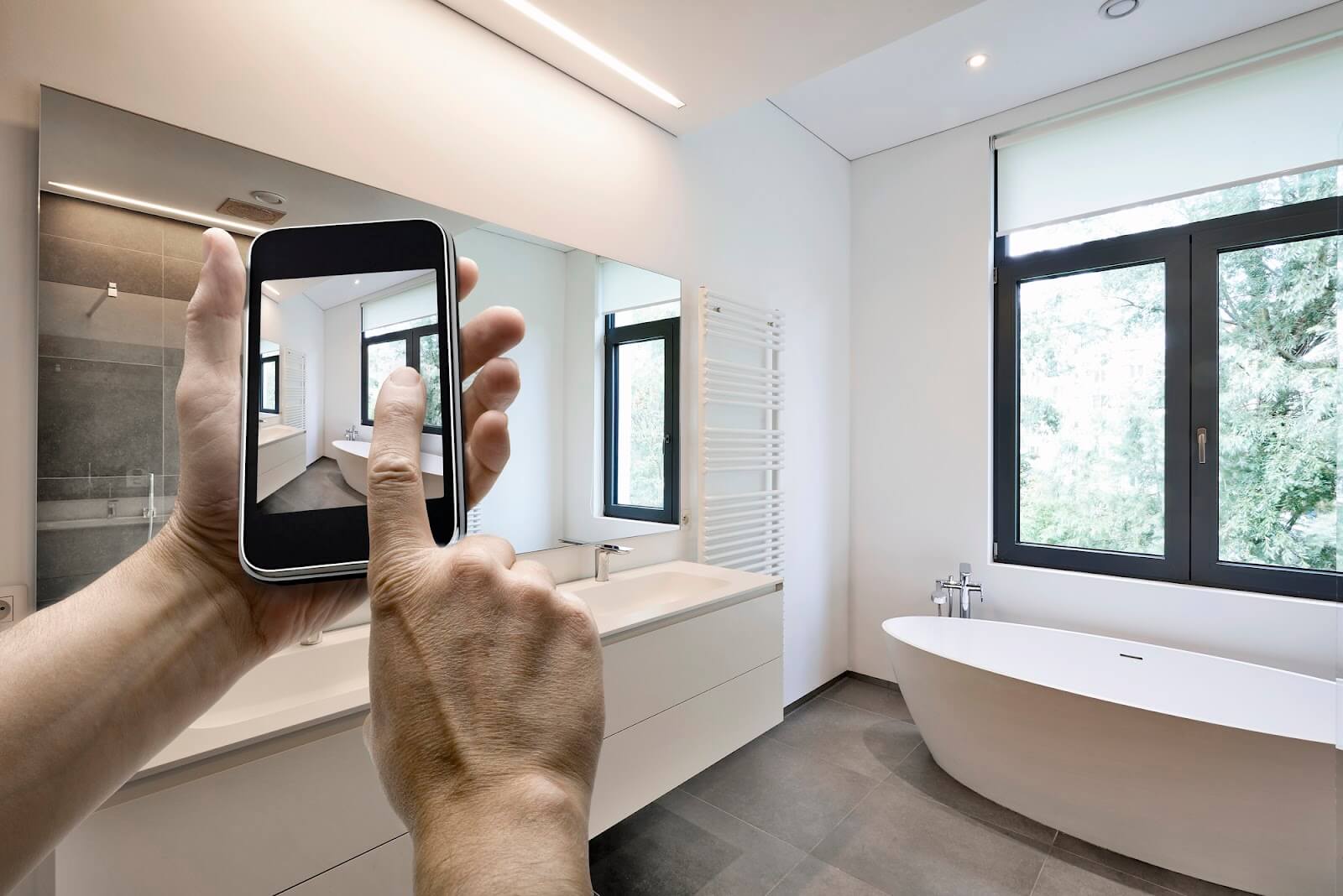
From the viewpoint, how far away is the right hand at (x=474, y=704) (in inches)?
11.3

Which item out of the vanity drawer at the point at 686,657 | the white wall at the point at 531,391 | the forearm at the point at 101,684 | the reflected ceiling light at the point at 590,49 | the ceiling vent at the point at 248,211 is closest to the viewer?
the forearm at the point at 101,684

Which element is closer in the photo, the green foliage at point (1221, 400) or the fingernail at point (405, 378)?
the fingernail at point (405, 378)

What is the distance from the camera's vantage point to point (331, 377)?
2.03 ft

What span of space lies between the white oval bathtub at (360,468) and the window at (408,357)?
0.07 feet

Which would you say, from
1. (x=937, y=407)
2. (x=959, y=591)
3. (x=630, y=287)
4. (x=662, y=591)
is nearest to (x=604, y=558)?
(x=662, y=591)

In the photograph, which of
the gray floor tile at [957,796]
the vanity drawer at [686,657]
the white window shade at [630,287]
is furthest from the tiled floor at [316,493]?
the gray floor tile at [957,796]

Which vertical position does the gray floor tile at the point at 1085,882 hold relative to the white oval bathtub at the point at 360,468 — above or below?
below

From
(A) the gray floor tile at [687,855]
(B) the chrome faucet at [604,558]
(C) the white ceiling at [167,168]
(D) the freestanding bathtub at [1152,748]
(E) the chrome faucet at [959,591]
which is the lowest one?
(A) the gray floor tile at [687,855]

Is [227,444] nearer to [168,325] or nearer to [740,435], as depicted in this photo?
[168,325]

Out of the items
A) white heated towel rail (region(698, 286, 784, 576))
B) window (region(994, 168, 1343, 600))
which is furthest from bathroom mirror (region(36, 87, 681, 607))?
window (region(994, 168, 1343, 600))

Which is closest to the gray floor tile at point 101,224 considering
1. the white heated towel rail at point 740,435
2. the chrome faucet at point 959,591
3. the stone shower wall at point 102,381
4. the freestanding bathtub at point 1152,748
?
the stone shower wall at point 102,381

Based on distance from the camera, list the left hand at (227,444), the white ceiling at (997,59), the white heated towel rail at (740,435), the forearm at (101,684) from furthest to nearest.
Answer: the white heated towel rail at (740,435) < the white ceiling at (997,59) < the left hand at (227,444) < the forearm at (101,684)

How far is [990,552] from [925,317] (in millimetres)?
1243

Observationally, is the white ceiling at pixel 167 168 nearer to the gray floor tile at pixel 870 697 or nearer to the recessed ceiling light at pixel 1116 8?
the recessed ceiling light at pixel 1116 8
